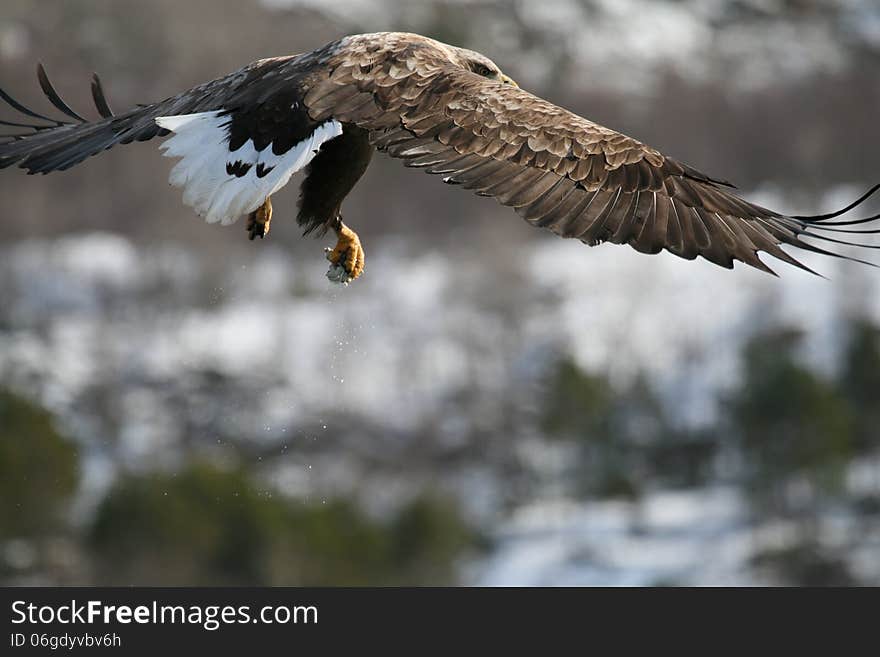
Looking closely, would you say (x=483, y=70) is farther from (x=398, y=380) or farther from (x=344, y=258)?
(x=398, y=380)

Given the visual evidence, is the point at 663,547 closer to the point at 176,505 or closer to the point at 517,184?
the point at 176,505

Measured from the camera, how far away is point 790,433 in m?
45.6

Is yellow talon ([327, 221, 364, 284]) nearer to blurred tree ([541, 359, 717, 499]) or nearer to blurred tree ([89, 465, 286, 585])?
blurred tree ([89, 465, 286, 585])

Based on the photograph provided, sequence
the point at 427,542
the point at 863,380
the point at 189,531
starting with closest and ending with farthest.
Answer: the point at 189,531 < the point at 427,542 < the point at 863,380

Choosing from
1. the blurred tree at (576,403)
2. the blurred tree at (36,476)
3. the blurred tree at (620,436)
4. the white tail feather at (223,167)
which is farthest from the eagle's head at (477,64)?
the blurred tree at (576,403)

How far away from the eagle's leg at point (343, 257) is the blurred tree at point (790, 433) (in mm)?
37421

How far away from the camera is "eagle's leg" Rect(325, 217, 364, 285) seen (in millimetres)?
6691

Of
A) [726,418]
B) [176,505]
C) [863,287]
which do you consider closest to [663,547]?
[726,418]

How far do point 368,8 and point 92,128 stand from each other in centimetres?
6717

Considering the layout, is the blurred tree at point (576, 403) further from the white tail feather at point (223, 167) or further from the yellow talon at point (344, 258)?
the white tail feather at point (223, 167)

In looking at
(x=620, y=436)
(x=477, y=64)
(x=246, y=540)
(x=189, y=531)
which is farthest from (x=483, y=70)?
(x=620, y=436)

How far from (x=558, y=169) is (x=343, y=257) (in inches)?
47.2

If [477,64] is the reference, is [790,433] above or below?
above

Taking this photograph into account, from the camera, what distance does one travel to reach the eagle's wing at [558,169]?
5.79m
